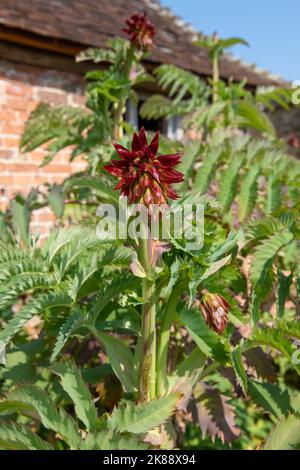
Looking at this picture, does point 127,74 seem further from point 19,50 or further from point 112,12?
point 112,12

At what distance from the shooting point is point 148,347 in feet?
4.12

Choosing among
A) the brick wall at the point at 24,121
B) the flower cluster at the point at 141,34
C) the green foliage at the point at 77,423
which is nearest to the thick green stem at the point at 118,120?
the flower cluster at the point at 141,34

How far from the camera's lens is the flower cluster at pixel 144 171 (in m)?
1.07

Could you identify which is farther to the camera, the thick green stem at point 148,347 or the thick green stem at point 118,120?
the thick green stem at point 118,120

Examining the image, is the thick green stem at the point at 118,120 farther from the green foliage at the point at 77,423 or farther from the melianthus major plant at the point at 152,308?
the green foliage at the point at 77,423

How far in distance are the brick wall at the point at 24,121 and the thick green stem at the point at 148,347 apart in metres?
3.44

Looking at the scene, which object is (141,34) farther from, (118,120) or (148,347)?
(148,347)

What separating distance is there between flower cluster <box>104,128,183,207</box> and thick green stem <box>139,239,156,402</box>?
25 cm

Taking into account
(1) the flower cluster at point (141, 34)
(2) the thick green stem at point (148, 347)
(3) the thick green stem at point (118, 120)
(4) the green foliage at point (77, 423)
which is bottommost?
(4) the green foliage at point (77, 423)

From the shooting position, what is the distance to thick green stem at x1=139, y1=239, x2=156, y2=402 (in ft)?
4.06

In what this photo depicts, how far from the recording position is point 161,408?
43.8 inches

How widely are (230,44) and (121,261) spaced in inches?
75.5

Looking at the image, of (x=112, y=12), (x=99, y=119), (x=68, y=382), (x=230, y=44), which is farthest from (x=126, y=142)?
(x=112, y=12)

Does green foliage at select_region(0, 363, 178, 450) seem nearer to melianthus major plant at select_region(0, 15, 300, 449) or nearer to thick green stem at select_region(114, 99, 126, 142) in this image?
melianthus major plant at select_region(0, 15, 300, 449)
